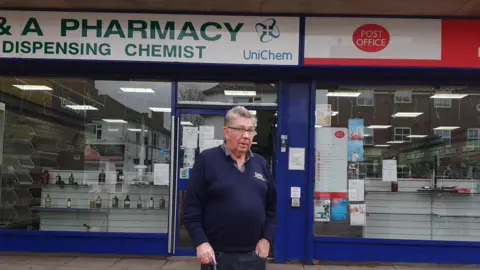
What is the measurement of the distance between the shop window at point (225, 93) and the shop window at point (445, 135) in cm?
260

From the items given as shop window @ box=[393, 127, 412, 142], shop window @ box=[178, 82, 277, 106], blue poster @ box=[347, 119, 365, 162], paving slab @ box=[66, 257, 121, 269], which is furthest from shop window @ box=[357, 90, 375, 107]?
paving slab @ box=[66, 257, 121, 269]

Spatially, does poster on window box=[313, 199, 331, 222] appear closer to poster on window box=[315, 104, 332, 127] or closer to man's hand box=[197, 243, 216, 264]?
poster on window box=[315, 104, 332, 127]

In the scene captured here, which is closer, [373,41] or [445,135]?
[373,41]

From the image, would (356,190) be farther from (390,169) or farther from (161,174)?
(161,174)

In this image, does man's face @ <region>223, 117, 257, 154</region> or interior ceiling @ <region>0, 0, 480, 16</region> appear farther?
interior ceiling @ <region>0, 0, 480, 16</region>

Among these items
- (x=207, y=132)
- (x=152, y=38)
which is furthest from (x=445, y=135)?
(x=152, y=38)

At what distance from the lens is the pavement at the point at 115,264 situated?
6605mm

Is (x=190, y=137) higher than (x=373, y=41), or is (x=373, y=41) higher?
(x=373, y=41)

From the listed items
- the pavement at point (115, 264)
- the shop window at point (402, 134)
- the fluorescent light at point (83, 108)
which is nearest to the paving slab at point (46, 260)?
the pavement at point (115, 264)

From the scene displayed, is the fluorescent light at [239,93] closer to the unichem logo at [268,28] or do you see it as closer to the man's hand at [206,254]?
the unichem logo at [268,28]

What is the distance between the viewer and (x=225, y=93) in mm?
7348

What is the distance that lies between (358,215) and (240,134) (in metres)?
4.79

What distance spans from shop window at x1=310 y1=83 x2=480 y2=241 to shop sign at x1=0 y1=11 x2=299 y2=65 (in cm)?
105

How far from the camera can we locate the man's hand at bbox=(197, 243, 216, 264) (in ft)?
9.38
